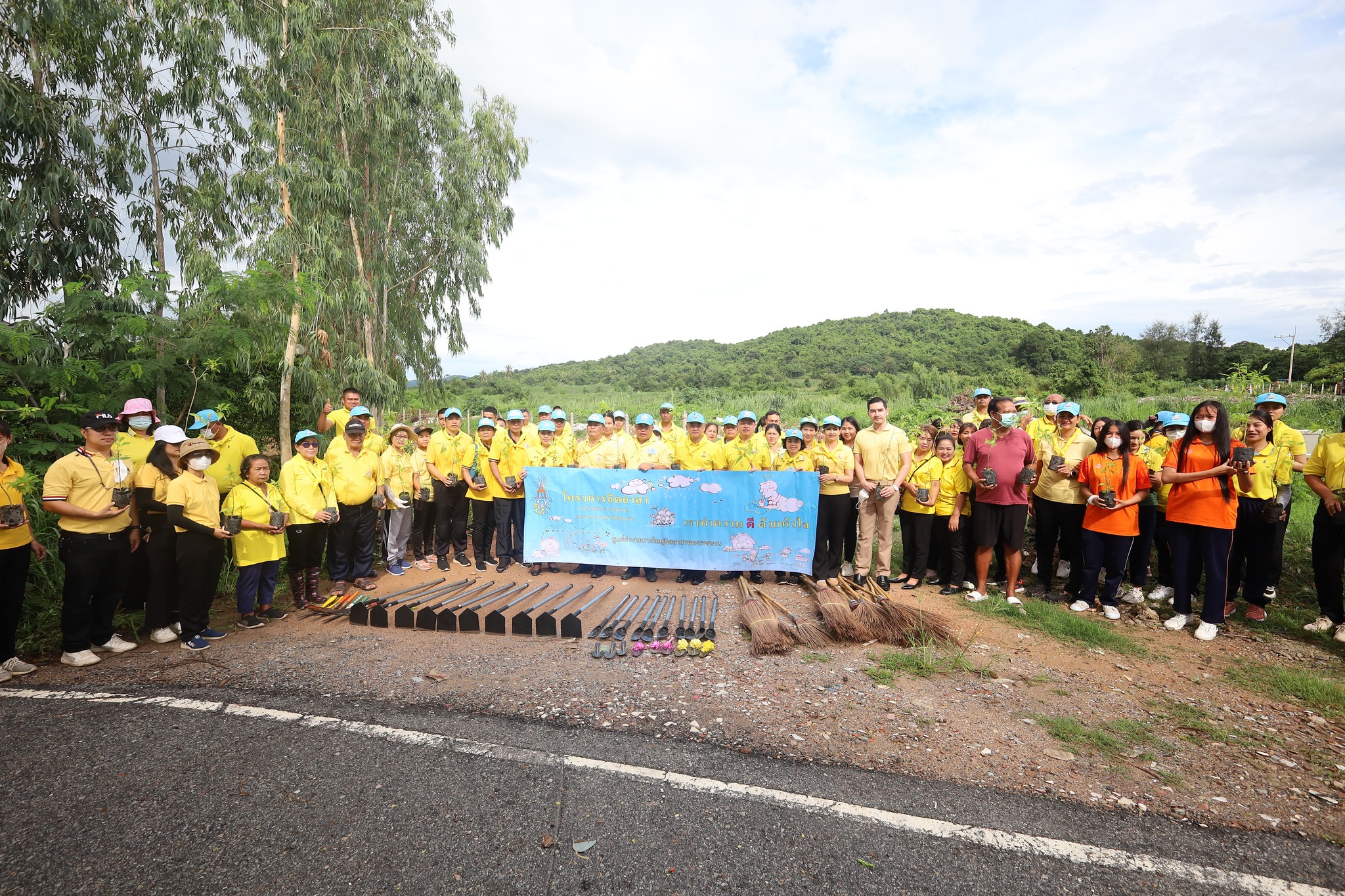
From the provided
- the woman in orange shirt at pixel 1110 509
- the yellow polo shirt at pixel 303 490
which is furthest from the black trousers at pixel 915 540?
the yellow polo shirt at pixel 303 490

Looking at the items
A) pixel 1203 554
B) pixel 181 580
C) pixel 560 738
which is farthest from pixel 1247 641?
pixel 181 580

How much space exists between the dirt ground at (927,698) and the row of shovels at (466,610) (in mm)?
151

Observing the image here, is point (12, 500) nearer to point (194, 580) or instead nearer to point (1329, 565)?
point (194, 580)

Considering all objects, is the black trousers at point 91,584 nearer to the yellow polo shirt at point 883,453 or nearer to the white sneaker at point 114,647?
the white sneaker at point 114,647

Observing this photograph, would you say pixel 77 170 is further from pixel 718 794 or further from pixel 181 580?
pixel 718 794

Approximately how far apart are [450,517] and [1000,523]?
664cm

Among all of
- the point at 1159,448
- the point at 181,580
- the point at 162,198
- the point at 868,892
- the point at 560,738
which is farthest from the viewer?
the point at 162,198

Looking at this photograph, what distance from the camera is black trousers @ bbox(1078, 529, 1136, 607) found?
228 inches

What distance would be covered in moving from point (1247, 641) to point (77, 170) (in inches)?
656

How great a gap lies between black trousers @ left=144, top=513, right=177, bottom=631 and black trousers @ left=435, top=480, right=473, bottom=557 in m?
2.80

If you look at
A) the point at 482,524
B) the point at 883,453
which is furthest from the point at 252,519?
the point at 883,453

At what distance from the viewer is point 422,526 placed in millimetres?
7781

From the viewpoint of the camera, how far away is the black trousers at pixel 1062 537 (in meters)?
6.20

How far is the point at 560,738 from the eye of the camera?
3.53 m
